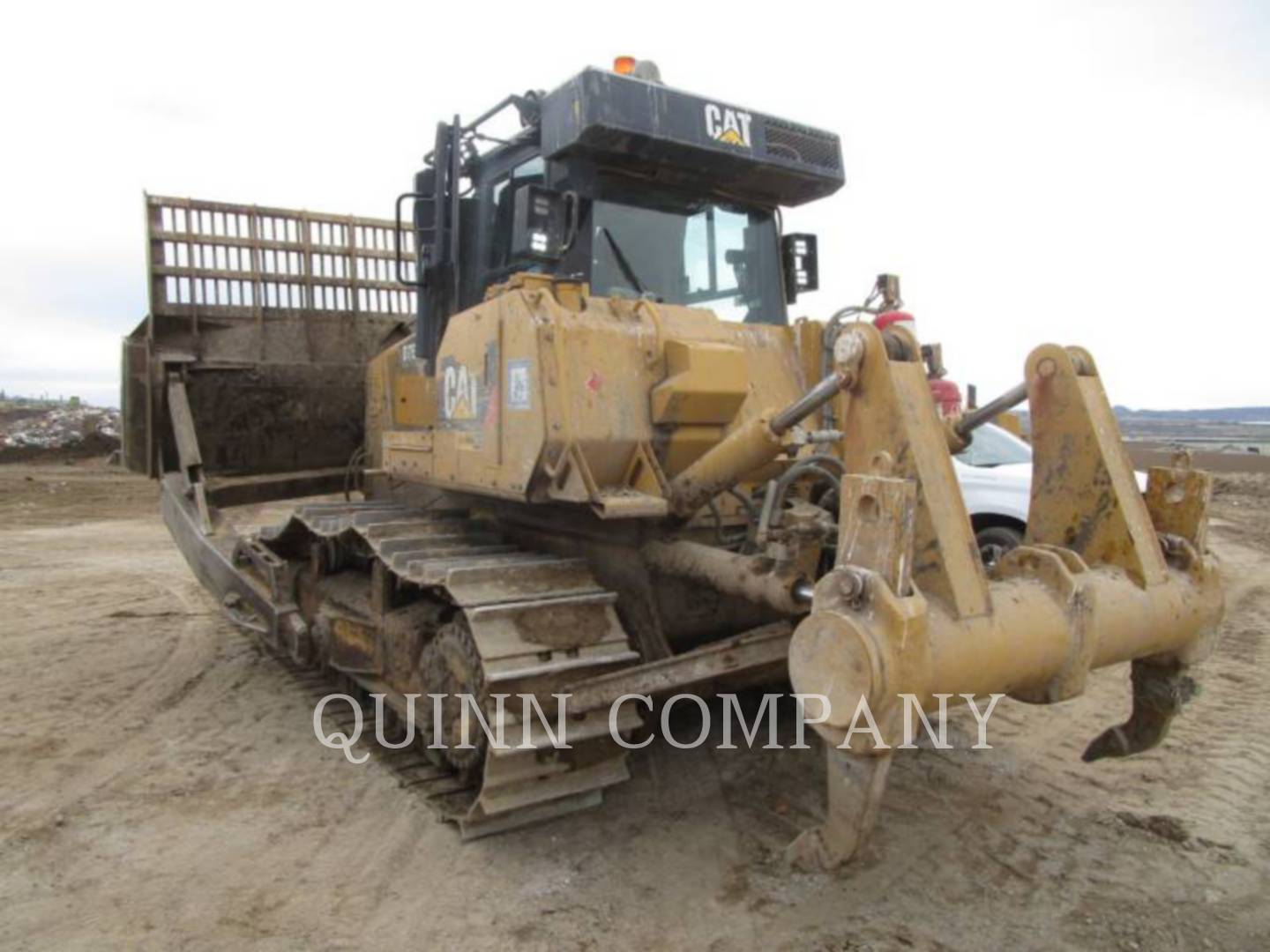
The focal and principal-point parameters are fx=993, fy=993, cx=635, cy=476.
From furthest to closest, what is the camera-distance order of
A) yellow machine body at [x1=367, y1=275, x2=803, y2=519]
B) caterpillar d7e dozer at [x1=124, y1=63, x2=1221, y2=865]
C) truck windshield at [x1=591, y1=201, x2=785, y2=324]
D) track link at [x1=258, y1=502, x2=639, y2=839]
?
truck windshield at [x1=591, y1=201, x2=785, y2=324] → yellow machine body at [x1=367, y1=275, x2=803, y2=519] → track link at [x1=258, y1=502, x2=639, y2=839] → caterpillar d7e dozer at [x1=124, y1=63, x2=1221, y2=865]

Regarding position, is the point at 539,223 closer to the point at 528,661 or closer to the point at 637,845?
the point at 528,661

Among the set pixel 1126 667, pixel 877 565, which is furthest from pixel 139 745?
pixel 1126 667

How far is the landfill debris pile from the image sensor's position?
23781 millimetres

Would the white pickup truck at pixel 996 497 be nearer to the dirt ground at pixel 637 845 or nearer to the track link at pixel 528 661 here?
the dirt ground at pixel 637 845

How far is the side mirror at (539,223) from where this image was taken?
13.7 feet

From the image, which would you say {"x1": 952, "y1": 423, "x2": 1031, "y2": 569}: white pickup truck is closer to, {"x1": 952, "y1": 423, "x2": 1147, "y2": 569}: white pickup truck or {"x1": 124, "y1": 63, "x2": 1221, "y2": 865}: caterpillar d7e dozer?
{"x1": 952, "y1": 423, "x2": 1147, "y2": 569}: white pickup truck

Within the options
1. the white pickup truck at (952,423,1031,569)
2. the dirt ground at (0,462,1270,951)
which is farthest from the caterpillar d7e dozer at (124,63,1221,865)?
the white pickup truck at (952,423,1031,569)

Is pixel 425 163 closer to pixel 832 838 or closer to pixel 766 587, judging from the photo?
pixel 766 587

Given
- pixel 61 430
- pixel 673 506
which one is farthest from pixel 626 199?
pixel 61 430

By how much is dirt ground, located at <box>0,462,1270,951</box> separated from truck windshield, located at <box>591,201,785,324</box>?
2.20 m

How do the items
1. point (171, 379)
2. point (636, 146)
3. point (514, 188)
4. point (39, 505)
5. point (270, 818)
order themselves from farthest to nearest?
point (39, 505) → point (171, 379) → point (514, 188) → point (636, 146) → point (270, 818)

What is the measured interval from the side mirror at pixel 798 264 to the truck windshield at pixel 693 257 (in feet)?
0.21

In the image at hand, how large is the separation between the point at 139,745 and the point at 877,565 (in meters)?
4.07

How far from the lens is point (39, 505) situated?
16469 mm
